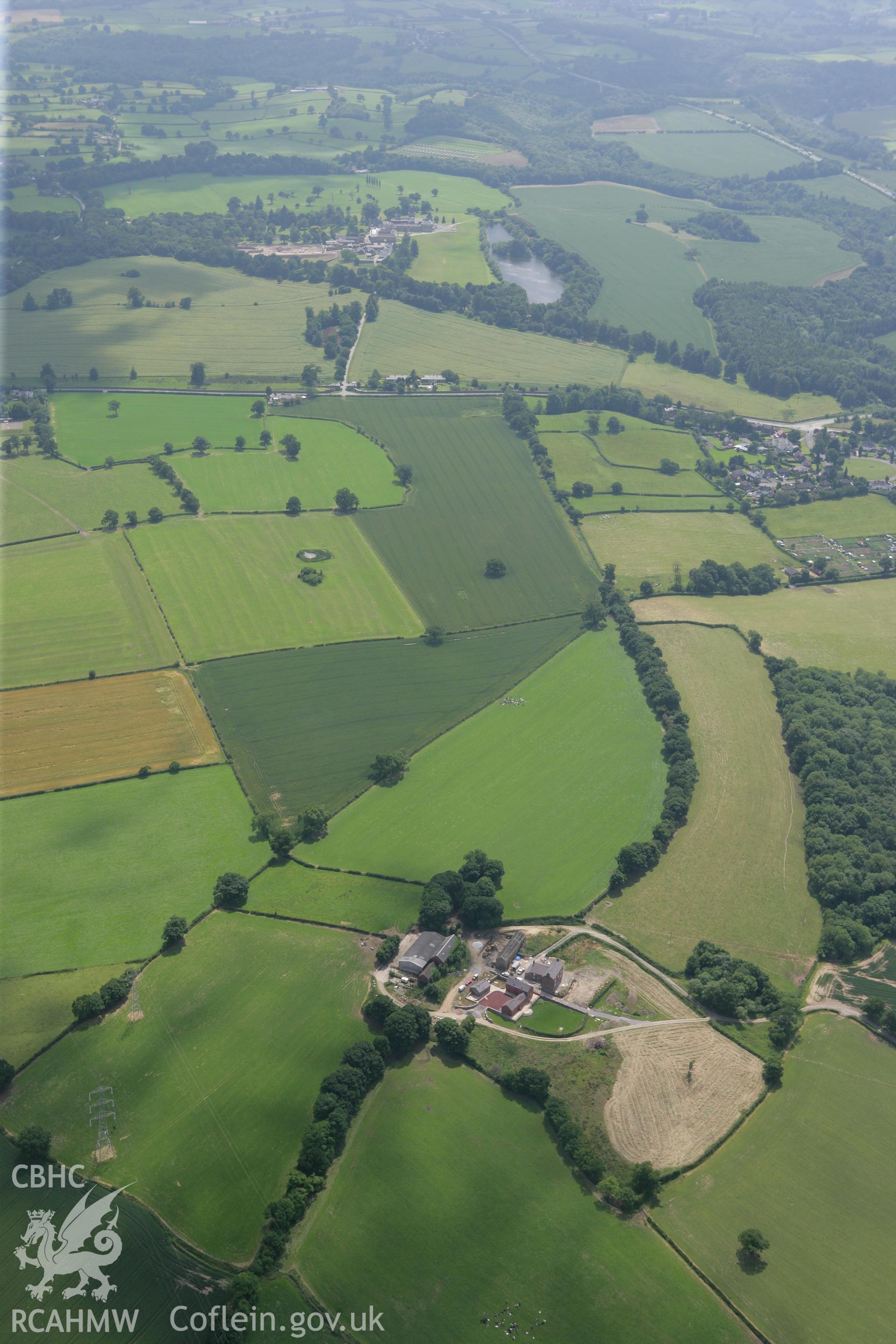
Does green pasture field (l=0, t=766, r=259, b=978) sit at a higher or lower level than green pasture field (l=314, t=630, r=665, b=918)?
lower

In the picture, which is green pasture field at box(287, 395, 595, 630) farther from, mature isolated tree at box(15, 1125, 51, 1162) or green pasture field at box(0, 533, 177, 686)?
mature isolated tree at box(15, 1125, 51, 1162)

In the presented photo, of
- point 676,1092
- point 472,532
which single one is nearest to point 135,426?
point 472,532

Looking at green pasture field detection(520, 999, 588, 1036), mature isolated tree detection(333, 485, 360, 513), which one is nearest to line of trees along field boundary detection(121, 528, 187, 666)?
mature isolated tree detection(333, 485, 360, 513)

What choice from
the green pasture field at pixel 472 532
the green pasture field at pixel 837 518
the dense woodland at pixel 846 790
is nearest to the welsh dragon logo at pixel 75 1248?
the dense woodland at pixel 846 790

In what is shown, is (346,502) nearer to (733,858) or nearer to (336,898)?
(336,898)

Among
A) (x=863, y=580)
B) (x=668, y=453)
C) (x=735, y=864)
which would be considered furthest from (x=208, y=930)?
(x=668, y=453)

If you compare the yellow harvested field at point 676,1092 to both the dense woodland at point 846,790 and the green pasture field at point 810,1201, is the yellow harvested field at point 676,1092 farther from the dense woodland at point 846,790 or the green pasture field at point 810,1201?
the dense woodland at point 846,790
